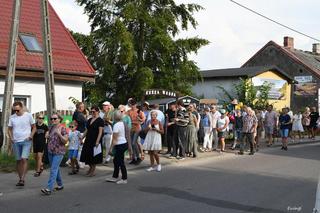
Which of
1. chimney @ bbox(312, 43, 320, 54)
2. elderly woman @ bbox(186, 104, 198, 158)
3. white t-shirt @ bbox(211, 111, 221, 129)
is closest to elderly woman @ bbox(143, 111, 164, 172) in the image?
elderly woman @ bbox(186, 104, 198, 158)

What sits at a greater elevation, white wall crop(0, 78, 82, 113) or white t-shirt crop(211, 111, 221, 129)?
white wall crop(0, 78, 82, 113)

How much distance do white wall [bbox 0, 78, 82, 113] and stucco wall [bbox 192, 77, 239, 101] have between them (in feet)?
54.9

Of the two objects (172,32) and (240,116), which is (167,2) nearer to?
(172,32)

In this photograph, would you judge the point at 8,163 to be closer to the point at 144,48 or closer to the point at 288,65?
the point at 144,48

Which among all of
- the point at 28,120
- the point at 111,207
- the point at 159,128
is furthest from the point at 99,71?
the point at 111,207

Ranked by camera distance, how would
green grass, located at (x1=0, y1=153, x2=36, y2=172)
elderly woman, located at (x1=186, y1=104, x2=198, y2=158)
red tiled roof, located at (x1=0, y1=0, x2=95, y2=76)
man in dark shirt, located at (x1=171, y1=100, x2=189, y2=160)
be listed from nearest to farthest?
green grass, located at (x1=0, y1=153, x2=36, y2=172), man in dark shirt, located at (x1=171, y1=100, x2=189, y2=160), elderly woman, located at (x1=186, y1=104, x2=198, y2=158), red tiled roof, located at (x1=0, y1=0, x2=95, y2=76)

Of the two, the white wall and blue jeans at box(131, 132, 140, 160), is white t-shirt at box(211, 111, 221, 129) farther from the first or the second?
the white wall

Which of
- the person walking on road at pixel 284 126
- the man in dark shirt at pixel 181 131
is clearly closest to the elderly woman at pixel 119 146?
the man in dark shirt at pixel 181 131

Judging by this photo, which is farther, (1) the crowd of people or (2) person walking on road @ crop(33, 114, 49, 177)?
(2) person walking on road @ crop(33, 114, 49, 177)

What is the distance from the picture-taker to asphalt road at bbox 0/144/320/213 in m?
7.85

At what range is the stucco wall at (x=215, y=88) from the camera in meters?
34.4

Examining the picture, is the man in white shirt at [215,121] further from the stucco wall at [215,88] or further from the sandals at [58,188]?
the stucco wall at [215,88]

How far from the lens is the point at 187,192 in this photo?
9180 mm

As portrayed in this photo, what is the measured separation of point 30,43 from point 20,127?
9439mm
